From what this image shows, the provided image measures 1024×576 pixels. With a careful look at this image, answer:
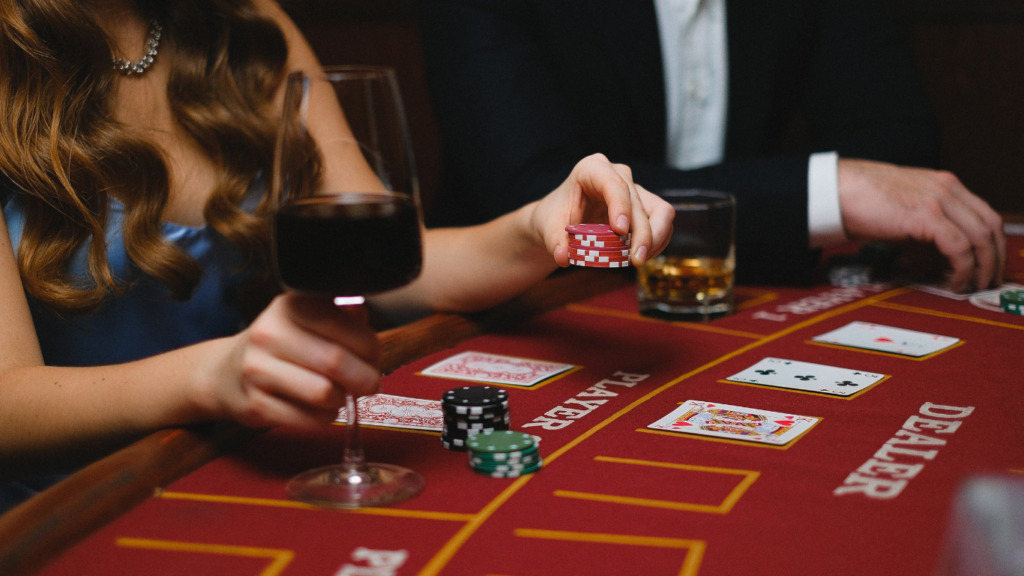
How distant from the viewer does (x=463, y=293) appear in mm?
1574

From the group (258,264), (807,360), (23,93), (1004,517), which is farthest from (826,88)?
(1004,517)

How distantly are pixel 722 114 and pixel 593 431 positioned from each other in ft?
5.92

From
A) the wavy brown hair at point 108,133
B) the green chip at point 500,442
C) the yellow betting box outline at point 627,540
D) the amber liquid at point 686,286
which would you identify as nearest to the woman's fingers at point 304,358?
the green chip at point 500,442

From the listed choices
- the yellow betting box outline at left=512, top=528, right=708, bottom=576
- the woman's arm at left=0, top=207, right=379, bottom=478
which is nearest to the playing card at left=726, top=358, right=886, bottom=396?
the yellow betting box outline at left=512, top=528, right=708, bottom=576

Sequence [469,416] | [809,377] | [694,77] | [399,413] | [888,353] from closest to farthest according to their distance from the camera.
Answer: [469,416]
[399,413]
[809,377]
[888,353]
[694,77]

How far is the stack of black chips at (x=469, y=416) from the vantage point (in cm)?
100

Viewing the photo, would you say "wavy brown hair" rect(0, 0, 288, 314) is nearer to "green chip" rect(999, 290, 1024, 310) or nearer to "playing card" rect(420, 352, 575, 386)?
"playing card" rect(420, 352, 575, 386)

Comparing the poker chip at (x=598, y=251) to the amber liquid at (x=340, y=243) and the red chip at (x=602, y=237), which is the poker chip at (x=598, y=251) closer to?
the red chip at (x=602, y=237)

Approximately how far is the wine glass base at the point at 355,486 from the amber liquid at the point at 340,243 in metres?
0.20

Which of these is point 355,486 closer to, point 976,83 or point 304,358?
point 304,358

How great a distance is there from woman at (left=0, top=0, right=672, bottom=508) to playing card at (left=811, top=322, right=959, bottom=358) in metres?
0.45

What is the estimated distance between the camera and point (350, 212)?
2.72 feet

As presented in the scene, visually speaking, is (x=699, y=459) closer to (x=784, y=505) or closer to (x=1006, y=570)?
(x=784, y=505)

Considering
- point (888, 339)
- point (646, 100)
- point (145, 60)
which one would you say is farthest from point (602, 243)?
point (646, 100)
